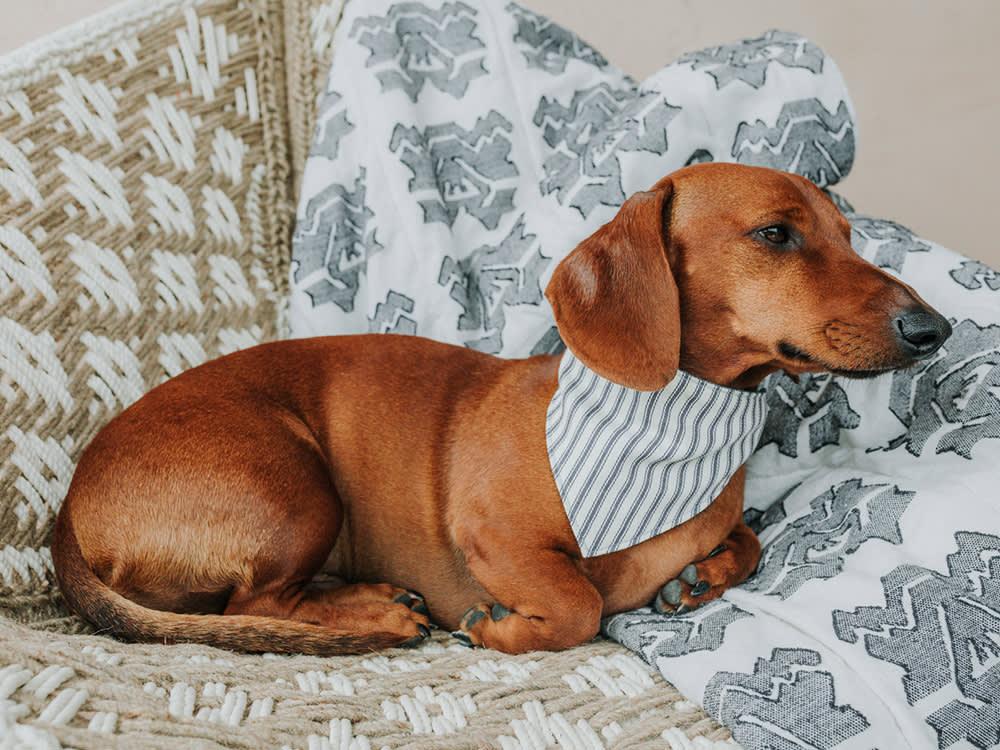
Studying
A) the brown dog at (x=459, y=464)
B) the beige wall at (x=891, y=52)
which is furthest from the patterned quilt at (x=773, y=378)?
the beige wall at (x=891, y=52)

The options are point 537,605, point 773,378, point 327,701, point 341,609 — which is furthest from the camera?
point 773,378

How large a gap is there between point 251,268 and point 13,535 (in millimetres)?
1016

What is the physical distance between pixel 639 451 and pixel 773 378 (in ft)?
1.89

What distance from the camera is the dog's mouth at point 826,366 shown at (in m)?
1.56

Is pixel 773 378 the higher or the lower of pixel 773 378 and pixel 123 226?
the lower

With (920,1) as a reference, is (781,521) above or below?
below

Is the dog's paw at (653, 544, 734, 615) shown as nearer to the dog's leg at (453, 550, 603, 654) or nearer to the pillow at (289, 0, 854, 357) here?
the dog's leg at (453, 550, 603, 654)

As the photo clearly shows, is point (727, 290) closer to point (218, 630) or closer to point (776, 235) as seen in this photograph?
point (776, 235)

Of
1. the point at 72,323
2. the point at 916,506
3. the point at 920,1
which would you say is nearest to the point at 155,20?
the point at 72,323

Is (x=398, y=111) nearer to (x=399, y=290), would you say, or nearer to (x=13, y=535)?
(x=399, y=290)

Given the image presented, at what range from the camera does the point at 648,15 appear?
3.50 metres

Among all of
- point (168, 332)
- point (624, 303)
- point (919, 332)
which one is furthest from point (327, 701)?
point (168, 332)

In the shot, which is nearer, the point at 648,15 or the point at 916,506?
the point at 916,506

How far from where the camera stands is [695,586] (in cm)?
181
